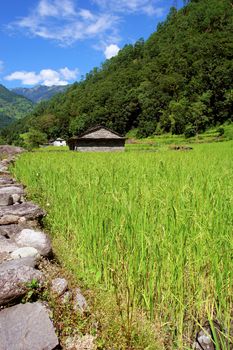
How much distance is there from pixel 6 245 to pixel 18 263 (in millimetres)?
820

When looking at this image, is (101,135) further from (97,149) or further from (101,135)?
(97,149)

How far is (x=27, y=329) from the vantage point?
2277mm

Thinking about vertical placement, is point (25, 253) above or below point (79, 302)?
above

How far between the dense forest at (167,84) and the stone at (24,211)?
5331 cm

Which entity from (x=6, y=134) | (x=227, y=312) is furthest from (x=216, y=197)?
(x=6, y=134)

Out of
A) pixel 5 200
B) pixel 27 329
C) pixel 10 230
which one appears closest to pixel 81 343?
pixel 27 329

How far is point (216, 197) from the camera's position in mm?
4188

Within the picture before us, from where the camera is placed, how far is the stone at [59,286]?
9.10 ft

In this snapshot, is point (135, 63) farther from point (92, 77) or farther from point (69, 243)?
point (69, 243)

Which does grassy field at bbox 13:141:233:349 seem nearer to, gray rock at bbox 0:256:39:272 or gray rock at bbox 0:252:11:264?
gray rock at bbox 0:256:39:272

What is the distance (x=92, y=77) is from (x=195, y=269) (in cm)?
11727

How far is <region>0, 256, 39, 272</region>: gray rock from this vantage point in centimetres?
274

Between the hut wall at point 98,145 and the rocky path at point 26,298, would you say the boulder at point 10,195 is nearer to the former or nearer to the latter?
the rocky path at point 26,298

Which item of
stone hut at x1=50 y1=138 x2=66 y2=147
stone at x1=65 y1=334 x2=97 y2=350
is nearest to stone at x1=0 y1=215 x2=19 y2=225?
stone at x1=65 y1=334 x2=97 y2=350
